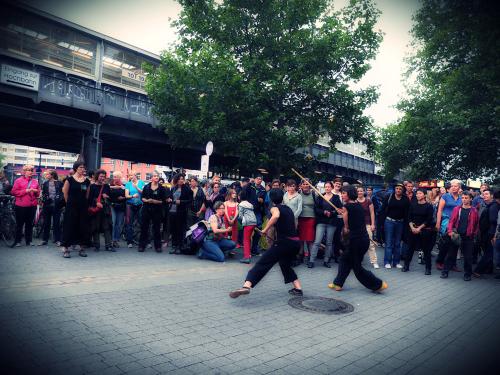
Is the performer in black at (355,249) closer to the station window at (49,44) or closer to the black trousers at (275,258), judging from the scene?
the black trousers at (275,258)

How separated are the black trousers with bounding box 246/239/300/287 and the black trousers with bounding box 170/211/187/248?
4.50 m

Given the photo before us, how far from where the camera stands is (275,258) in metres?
5.64

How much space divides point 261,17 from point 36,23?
18828mm

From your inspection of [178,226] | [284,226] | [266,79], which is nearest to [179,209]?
[178,226]

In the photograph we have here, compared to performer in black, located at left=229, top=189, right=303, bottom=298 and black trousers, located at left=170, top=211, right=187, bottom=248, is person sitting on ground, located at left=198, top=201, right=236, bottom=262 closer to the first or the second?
black trousers, located at left=170, top=211, right=187, bottom=248

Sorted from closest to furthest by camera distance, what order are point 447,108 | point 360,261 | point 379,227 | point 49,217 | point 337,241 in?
point 360,261, point 49,217, point 337,241, point 379,227, point 447,108

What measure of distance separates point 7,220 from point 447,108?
26.1m

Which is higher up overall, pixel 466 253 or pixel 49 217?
pixel 49 217

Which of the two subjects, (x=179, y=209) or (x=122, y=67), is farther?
(x=122, y=67)

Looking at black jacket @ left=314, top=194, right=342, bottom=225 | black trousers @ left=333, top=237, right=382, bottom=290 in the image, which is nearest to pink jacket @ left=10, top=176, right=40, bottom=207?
black jacket @ left=314, top=194, right=342, bottom=225

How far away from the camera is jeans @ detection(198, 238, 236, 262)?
8805 mm

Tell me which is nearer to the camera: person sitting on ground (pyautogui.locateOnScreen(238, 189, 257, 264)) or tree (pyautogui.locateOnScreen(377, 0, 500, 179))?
person sitting on ground (pyautogui.locateOnScreen(238, 189, 257, 264))

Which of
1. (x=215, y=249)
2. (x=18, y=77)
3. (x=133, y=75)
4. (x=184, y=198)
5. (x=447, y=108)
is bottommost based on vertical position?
(x=215, y=249)

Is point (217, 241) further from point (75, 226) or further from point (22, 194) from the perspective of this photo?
point (22, 194)
